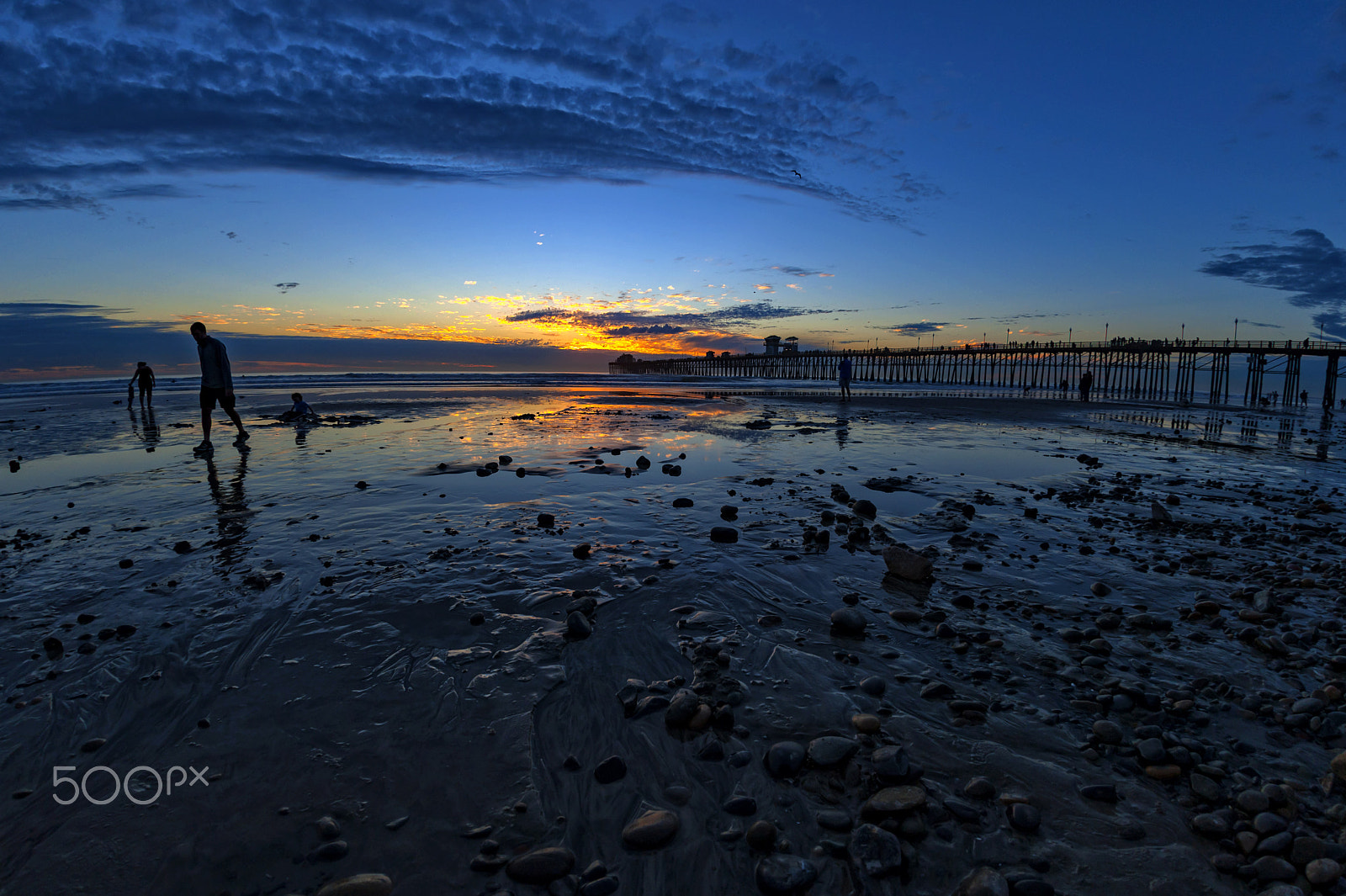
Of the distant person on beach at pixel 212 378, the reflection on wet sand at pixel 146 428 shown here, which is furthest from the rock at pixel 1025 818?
the reflection on wet sand at pixel 146 428

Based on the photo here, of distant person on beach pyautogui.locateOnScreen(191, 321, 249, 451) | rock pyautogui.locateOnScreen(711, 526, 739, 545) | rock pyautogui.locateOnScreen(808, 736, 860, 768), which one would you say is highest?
distant person on beach pyautogui.locateOnScreen(191, 321, 249, 451)

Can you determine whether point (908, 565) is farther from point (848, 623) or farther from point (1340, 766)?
point (1340, 766)

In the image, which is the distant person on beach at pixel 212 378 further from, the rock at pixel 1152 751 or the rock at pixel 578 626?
the rock at pixel 1152 751

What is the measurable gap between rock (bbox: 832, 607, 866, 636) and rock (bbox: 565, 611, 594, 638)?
2052 millimetres

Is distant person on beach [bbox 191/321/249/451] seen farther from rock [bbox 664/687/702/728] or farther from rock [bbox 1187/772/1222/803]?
rock [bbox 1187/772/1222/803]

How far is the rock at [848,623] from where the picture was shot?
4621mm

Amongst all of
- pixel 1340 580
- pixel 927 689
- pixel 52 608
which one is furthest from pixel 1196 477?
pixel 52 608

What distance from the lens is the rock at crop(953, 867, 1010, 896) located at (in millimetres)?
2253

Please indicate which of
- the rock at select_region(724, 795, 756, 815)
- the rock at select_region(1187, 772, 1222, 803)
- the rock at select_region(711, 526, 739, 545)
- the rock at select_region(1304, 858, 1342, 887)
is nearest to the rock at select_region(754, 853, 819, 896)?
the rock at select_region(724, 795, 756, 815)

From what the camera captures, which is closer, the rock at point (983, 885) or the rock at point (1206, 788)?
the rock at point (983, 885)

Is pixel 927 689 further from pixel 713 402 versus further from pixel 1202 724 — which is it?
pixel 713 402

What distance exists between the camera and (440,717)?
3477 millimetres

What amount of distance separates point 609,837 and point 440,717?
4.71 feet

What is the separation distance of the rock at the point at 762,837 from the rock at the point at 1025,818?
1176 mm
